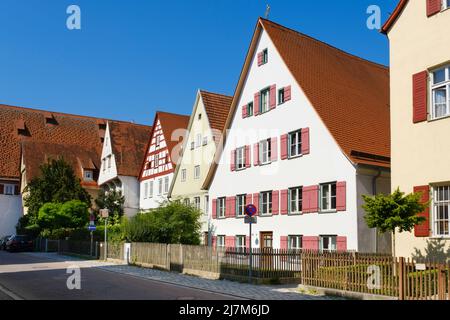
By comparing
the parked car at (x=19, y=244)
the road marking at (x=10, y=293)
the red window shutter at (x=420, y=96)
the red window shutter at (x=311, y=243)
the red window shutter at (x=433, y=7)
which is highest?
the red window shutter at (x=433, y=7)

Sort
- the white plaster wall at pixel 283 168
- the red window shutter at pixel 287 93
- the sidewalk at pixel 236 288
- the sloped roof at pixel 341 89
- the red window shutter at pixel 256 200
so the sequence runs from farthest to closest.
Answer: the red window shutter at pixel 256 200 → the red window shutter at pixel 287 93 → the sloped roof at pixel 341 89 → the white plaster wall at pixel 283 168 → the sidewalk at pixel 236 288

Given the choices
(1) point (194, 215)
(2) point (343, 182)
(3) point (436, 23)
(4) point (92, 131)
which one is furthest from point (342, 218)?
(4) point (92, 131)

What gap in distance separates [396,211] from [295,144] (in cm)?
1158

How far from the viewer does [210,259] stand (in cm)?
2288

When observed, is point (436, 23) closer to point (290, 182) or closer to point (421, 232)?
point (421, 232)

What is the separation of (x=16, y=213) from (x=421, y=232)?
54.0 meters

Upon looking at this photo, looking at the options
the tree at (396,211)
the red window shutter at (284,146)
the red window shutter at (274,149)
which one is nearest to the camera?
the tree at (396,211)

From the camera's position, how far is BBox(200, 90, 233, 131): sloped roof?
3953 centimetres

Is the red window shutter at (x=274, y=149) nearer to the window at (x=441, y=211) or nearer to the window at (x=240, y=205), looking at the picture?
the window at (x=240, y=205)

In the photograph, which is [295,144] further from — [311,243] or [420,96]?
[420,96]

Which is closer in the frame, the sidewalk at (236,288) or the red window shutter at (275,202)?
the sidewalk at (236,288)

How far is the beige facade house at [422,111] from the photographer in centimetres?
1769

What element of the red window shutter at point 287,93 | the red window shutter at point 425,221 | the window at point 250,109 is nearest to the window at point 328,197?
the red window shutter at point 287,93

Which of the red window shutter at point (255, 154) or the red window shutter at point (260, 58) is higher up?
the red window shutter at point (260, 58)
